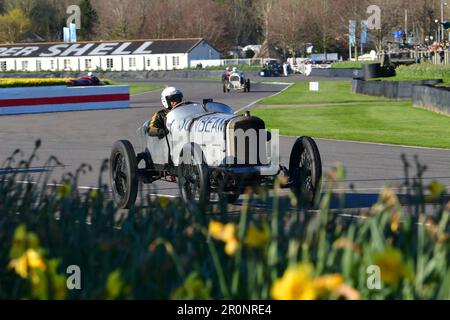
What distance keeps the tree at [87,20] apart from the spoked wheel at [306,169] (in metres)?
142

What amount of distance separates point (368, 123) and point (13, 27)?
433 ft

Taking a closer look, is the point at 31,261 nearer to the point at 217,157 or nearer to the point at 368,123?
the point at 217,157

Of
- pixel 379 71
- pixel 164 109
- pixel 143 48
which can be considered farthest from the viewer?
pixel 143 48

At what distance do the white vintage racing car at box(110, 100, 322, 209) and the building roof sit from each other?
328ft

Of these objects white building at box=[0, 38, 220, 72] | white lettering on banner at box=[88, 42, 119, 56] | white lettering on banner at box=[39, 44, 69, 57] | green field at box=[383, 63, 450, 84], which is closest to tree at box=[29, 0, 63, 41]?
white building at box=[0, 38, 220, 72]

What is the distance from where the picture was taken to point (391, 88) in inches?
1789

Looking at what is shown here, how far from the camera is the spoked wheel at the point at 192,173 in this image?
11.8m

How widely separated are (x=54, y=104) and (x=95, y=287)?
3640 centimetres

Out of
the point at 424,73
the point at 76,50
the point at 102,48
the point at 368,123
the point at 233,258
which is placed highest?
the point at 102,48

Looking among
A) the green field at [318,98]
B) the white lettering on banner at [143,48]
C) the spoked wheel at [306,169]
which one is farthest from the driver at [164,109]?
the white lettering on banner at [143,48]

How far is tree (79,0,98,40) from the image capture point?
154250mm

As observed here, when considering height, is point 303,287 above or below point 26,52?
below

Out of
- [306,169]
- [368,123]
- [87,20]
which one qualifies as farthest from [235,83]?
[87,20]

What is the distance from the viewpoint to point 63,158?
2095 cm
